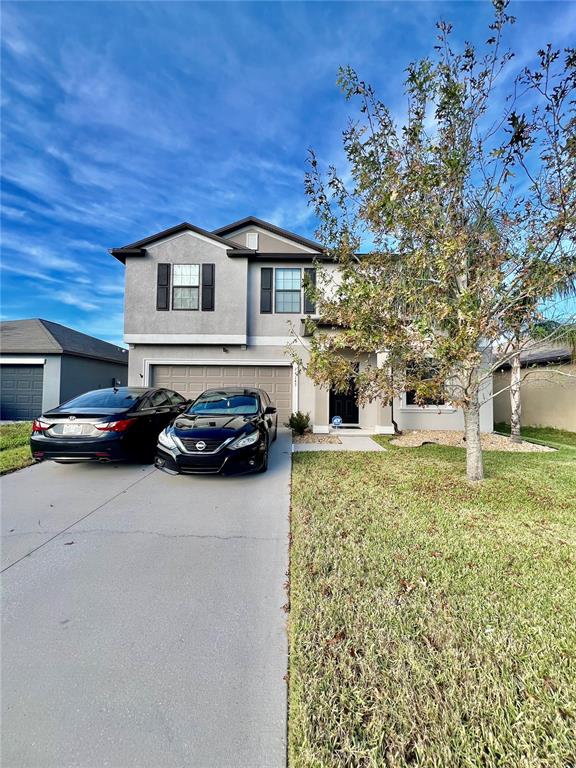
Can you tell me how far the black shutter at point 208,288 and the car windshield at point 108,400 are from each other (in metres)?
4.84

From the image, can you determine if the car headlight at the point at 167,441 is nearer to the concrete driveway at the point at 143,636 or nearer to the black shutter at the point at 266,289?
the concrete driveway at the point at 143,636

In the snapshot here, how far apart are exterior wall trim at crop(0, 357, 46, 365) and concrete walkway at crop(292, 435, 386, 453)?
36.8ft

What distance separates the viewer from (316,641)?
220cm

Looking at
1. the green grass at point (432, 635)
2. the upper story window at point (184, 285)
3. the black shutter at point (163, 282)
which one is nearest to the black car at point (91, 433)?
the green grass at point (432, 635)

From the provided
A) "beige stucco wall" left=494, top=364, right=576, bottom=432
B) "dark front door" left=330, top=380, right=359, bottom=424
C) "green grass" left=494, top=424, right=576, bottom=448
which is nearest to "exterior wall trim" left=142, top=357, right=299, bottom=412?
"dark front door" left=330, top=380, right=359, bottom=424

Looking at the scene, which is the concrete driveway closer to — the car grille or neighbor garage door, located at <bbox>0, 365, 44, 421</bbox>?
the car grille

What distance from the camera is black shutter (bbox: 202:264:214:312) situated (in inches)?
439

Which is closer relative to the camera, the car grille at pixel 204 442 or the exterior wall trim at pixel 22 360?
the car grille at pixel 204 442

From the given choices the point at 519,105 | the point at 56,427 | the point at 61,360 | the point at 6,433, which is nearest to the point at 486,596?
the point at 56,427

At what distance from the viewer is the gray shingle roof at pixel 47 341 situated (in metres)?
13.2

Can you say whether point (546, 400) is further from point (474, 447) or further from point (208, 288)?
point (208, 288)

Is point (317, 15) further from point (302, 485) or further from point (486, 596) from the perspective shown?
point (486, 596)

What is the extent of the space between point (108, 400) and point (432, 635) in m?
6.44

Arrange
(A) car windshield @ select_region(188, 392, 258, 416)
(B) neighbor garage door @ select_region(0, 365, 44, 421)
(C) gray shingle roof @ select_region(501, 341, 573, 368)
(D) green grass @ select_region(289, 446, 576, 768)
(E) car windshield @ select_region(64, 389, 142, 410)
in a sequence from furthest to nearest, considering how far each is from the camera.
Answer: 1. (B) neighbor garage door @ select_region(0, 365, 44, 421)
2. (C) gray shingle roof @ select_region(501, 341, 573, 368)
3. (A) car windshield @ select_region(188, 392, 258, 416)
4. (E) car windshield @ select_region(64, 389, 142, 410)
5. (D) green grass @ select_region(289, 446, 576, 768)
